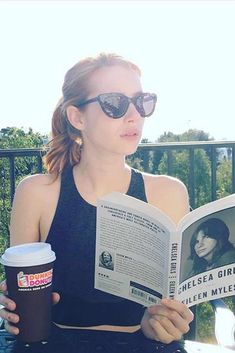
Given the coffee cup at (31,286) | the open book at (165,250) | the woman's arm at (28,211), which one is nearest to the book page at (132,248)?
the open book at (165,250)

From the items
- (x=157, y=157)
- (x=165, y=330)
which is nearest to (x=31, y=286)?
(x=165, y=330)

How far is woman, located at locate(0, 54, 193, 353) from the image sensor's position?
1.68 m

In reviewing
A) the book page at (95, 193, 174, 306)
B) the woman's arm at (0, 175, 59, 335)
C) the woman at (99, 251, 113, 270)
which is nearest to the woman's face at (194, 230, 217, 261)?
the book page at (95, 193, 174, 306)

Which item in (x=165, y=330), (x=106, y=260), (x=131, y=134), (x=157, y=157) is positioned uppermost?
(x=131, y=134)

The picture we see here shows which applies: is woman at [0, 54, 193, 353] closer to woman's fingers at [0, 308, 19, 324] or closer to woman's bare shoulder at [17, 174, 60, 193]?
woman's bare shoulder at [17, 174, 60, 193]

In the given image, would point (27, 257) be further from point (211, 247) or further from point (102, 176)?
point (102, 176)

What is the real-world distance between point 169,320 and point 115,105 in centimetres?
73

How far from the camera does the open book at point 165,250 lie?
4.23 ft

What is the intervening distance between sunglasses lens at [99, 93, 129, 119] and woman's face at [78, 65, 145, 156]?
2cm

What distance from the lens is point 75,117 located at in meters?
1.82

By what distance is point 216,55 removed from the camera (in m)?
14.8

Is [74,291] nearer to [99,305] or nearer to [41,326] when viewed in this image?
[99,305]

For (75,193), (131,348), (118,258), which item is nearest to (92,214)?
(75,193)

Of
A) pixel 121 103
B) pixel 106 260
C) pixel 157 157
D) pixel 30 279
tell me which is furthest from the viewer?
pixel 157 157
